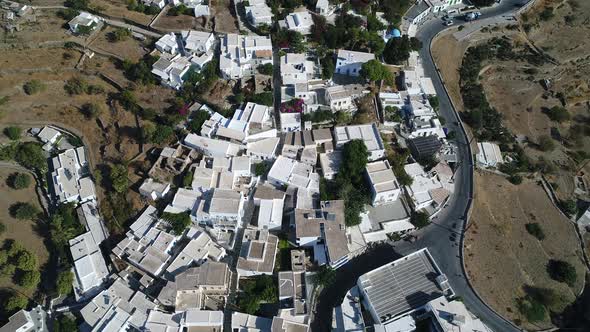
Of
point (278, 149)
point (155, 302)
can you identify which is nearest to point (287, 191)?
point (278, 149)

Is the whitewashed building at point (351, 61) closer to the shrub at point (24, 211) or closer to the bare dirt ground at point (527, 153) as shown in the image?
the bare dirt ground at point (527, 153)

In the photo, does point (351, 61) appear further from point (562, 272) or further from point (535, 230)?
point (562, 272)

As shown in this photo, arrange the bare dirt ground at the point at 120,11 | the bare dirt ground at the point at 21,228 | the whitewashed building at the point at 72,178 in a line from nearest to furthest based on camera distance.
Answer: the bare dirt ground at the point at 21,228
the whitewashed building at the point at 72,178
the bare dirt ground at the point at 120,11

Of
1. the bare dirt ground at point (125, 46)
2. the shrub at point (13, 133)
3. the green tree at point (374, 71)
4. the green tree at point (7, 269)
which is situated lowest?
the green tree at point (7, 269)

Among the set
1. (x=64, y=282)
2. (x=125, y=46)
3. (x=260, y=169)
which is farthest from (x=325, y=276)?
(x=125, y=46)

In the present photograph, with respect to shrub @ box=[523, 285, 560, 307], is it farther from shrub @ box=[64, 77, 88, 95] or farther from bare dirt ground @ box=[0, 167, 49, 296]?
shrub @ box=[64, 77, 88, 95]

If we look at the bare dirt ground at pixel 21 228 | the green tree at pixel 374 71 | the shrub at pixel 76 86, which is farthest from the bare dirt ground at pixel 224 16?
the bare dirt ground at pixel 21 228

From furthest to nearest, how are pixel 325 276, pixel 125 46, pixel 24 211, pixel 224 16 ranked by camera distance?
pixel 224 16 → pixel 125 46 → pixel 24 211 → pixel 325 276
